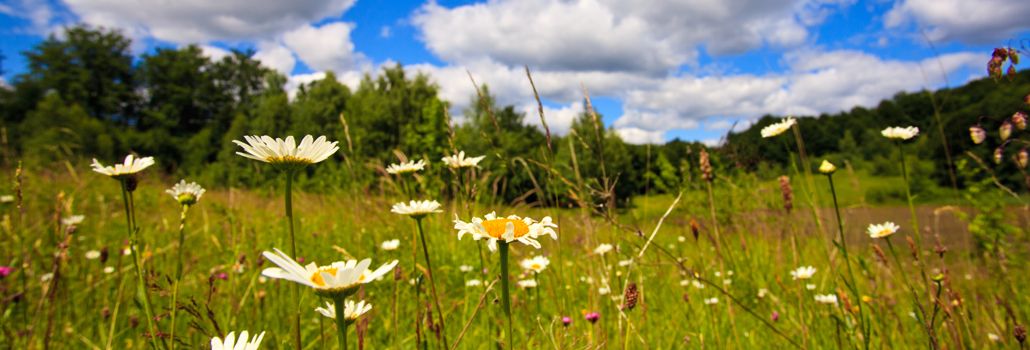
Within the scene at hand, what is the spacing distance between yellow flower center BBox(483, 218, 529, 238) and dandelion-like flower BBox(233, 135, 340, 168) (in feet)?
0.83

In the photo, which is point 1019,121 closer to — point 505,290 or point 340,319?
point 505,290

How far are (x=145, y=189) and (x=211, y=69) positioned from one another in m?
40.5

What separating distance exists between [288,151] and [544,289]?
198cm

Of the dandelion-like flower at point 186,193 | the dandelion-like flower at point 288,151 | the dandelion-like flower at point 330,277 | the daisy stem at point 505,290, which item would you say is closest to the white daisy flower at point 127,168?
the dandelion-like flower at point 186,193

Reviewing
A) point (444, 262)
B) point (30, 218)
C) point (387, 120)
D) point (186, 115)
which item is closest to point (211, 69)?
point (186, 115)

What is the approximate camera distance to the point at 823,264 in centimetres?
271

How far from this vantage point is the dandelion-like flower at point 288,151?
644mm

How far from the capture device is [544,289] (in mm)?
2500

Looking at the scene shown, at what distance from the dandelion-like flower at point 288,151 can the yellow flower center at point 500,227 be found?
0.25m

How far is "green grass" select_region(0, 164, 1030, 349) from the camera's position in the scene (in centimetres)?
136

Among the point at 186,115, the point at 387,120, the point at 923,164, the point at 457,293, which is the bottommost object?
the point at 457,293

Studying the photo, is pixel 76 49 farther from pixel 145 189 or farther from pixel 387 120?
pixel 145 189

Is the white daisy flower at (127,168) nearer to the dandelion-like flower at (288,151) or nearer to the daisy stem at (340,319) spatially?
the dandelion-like flower at (288,151)

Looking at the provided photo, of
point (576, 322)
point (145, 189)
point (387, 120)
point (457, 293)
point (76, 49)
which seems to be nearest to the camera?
point (576, 322)
